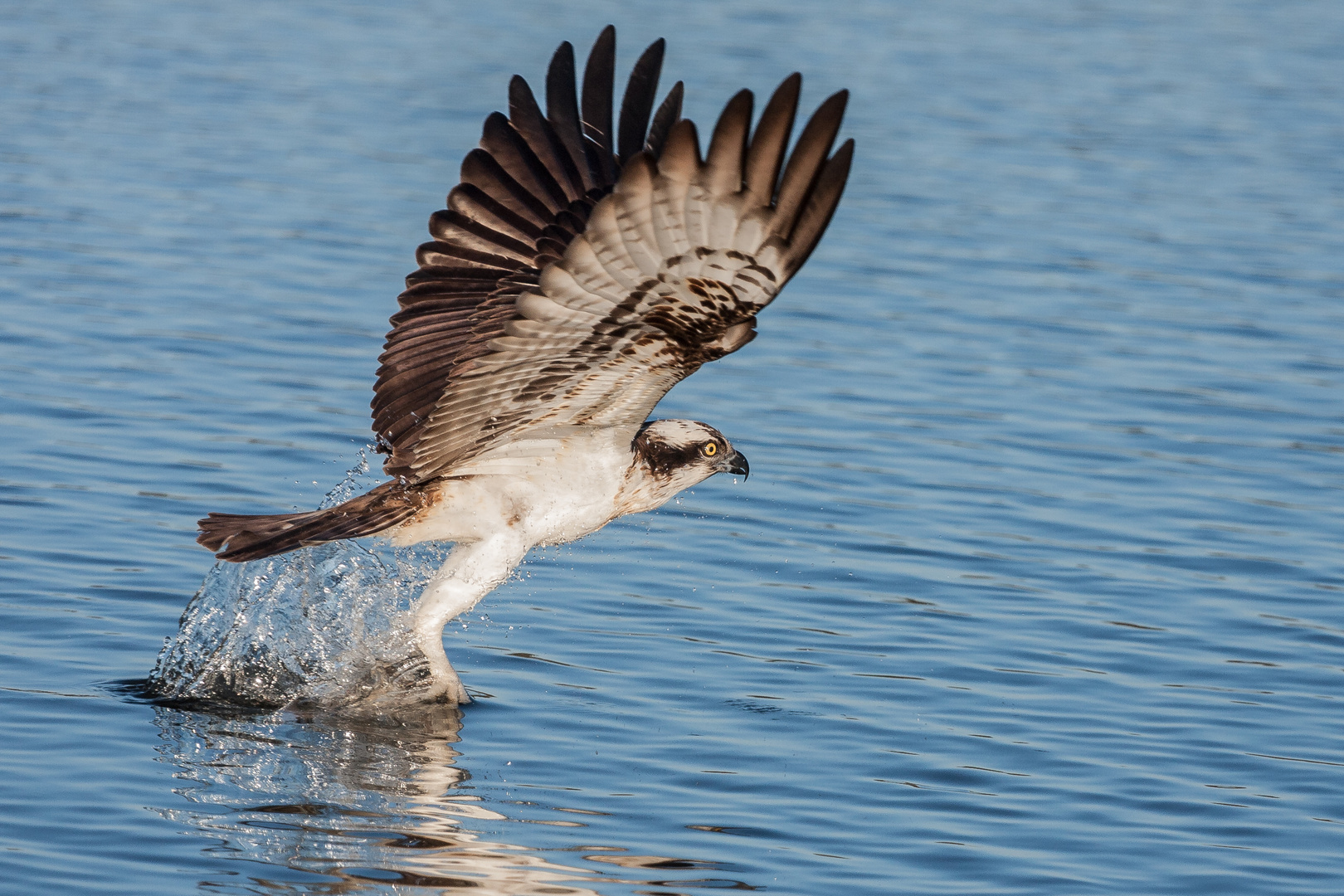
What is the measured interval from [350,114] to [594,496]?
13231 millimetres

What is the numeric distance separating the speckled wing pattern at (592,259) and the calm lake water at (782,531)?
1249 mm

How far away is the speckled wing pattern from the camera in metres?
5.46

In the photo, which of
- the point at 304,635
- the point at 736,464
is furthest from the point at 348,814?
the point at 736,464

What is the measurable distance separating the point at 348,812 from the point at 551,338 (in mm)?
1647

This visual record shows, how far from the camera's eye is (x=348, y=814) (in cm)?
612

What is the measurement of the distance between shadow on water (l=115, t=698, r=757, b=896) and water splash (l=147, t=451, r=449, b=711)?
216 mm

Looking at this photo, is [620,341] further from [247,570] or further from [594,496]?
[247,570]

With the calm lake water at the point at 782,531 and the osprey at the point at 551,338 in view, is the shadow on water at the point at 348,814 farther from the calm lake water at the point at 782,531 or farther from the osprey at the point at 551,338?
the osprey at the point at 551,338

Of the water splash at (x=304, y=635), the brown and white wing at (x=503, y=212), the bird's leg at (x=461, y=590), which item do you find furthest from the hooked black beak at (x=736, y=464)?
the water splash at (x=304, y=635)

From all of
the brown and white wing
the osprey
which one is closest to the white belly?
the osprey

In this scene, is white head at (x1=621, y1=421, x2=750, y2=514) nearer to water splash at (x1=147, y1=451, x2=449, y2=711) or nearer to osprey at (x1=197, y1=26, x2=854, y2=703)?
osprey at (x1=197, y1=26, x2=854, y2=703)

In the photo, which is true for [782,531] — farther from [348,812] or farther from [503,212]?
[348,812]

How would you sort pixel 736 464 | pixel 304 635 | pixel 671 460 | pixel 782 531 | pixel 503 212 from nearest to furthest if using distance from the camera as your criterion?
pixel 503 212 → pixel 671 460 → pixel 736 464 → pixel 304 635 → pixel 782 531

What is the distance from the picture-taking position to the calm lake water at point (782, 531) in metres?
6.24
